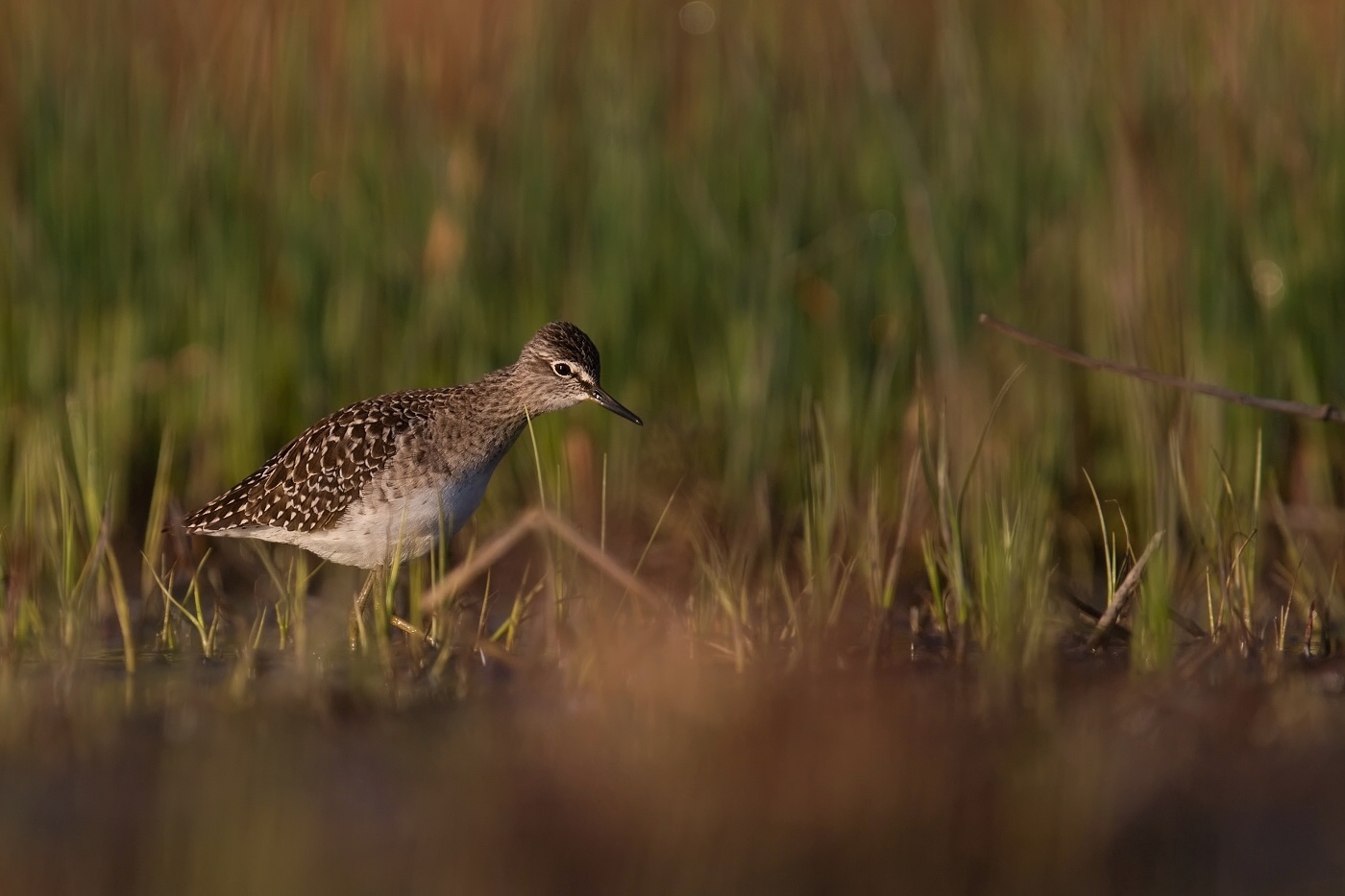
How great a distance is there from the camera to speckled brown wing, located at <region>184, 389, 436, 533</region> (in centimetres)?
646

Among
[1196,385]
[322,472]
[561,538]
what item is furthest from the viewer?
[322,472]

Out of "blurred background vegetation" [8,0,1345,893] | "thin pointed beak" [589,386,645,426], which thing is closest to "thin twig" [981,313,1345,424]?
"blurred background vegetation" [8,0,1345,893]

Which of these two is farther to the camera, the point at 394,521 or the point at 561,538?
the point at 394,521

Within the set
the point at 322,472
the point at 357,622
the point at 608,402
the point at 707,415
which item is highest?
the point at 608,402

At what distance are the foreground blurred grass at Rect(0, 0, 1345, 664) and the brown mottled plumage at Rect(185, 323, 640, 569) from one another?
431mm

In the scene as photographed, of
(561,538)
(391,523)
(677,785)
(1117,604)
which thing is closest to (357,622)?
(391,523)

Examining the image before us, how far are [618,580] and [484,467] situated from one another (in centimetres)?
117

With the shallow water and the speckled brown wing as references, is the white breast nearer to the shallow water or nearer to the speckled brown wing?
the speckled brown wing

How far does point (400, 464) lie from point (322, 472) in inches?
13.1

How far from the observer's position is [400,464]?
639 centimetres

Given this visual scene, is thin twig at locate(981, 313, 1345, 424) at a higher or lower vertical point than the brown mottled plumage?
higher

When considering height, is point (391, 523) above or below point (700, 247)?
below

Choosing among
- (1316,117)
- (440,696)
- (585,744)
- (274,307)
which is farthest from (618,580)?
(1316,117)

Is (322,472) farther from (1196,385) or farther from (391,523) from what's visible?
(1196,385)
